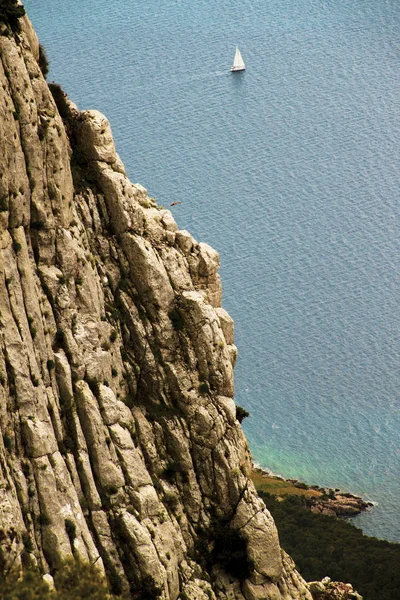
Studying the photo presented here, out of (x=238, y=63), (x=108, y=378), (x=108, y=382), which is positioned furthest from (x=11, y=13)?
(x=238, y=63)

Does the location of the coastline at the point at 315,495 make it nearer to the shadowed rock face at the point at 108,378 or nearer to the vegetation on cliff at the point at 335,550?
the vegetation on cliff at the point at 335,550

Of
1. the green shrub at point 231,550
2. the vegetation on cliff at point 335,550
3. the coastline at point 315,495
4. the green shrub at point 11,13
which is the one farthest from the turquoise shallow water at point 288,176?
the green shrub at point 11,13

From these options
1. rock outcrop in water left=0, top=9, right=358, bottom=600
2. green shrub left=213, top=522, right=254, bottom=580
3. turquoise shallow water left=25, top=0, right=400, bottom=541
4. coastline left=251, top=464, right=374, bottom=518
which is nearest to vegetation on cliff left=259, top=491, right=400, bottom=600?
coastline left=251, top=464, right=374, bottom=518

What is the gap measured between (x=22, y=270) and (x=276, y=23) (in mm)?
134468

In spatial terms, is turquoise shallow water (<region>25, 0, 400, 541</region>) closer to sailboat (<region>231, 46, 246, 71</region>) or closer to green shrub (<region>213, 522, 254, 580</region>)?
sailboat (<region>231, 46, 246, 71</region>)

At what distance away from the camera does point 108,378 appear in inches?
2975

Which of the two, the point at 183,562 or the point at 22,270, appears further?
the point at 183,562

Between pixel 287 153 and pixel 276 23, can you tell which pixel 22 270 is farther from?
pixel 276 23

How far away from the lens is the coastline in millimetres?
127438

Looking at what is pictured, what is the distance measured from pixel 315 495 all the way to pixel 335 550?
16.0 m

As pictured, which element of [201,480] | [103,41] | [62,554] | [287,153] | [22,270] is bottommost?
[62,554]

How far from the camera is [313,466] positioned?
13600cm

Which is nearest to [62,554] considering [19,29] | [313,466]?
[19,29]

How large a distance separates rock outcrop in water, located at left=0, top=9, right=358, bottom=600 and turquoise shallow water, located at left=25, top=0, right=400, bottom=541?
49.3 meters
